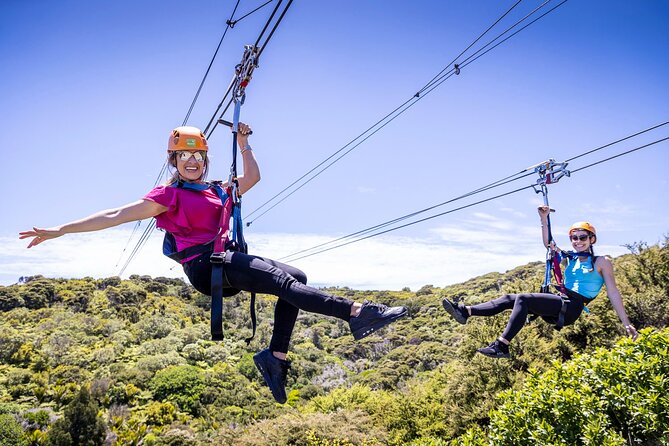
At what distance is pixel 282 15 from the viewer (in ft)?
11.1

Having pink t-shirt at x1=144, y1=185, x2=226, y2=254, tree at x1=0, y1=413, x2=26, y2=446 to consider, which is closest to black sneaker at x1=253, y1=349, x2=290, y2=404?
pink t-shirt at x1=144, y1=185, x2=226, y2=254

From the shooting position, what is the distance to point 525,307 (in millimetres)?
4215

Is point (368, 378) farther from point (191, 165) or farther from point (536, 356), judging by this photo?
point (191, 165)

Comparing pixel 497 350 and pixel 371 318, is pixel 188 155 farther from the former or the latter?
pixel 497 350

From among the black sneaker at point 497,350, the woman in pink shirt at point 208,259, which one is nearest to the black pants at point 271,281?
the woman in pink shirt at point 208,259

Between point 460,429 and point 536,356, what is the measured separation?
3.43m

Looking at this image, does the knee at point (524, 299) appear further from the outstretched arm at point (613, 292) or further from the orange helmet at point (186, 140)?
the orange helmet at point (186, 140)

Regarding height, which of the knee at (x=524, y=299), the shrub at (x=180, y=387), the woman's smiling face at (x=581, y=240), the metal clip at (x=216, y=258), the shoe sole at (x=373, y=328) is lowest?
the shrub at (x=180, y=387)

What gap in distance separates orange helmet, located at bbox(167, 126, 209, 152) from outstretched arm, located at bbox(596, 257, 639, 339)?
3725 mm

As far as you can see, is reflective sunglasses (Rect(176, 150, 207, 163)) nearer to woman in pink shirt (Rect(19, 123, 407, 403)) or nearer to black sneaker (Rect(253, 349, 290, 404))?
woman in pink shirt (Rect(19, 123, 407, 403))

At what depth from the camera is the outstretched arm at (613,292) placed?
3.97 meters

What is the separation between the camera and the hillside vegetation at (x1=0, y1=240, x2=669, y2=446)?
574 centimetres

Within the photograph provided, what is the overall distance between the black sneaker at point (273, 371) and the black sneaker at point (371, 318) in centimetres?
71

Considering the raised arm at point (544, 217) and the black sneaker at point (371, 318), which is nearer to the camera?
the black sneaker at point (371, 318)
